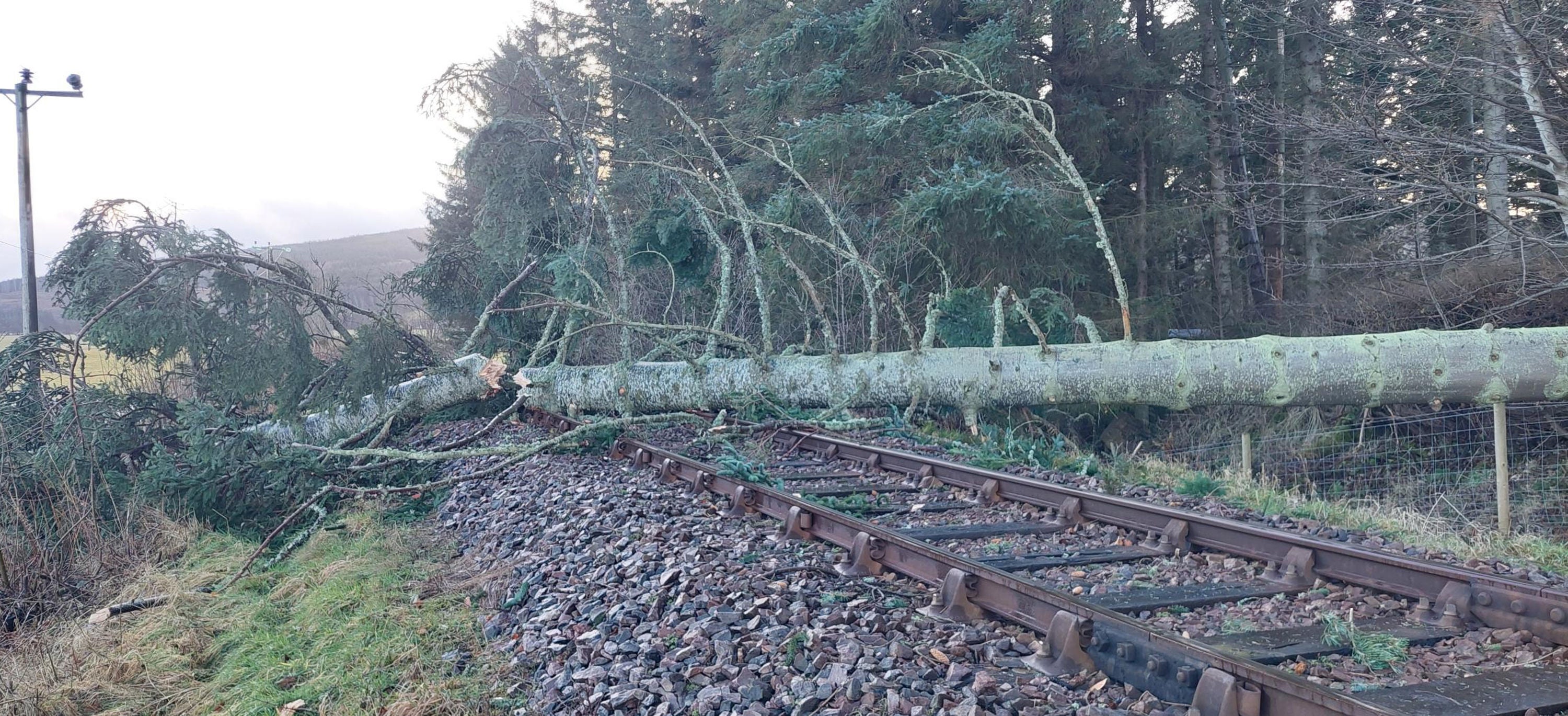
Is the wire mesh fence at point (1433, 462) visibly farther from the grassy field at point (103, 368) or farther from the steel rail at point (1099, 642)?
the grassy field at point (103, 368)

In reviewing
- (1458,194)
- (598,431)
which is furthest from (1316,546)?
(1458,194)

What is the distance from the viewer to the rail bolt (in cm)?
300

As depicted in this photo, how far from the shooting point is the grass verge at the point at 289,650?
4.02 m

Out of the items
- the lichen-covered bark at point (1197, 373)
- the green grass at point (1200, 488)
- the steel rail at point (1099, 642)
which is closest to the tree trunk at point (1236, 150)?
the lichen-covered bark at point (1197, 373)

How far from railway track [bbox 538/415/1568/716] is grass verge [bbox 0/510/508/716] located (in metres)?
1.78

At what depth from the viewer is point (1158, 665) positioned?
9.90 ft

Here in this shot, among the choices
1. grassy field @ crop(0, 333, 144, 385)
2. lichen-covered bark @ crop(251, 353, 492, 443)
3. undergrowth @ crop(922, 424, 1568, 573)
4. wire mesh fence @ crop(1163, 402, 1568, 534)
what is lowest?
wire mesh fence @ crop(1163, 402, 1568, 534)

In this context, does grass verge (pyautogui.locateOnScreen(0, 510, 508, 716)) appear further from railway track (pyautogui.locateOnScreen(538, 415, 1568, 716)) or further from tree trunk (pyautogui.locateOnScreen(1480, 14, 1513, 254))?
tree trunk (pyautogui.locateOnScreen(1480, 14, 1513, 254))

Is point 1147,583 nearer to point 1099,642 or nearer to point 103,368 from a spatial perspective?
point 1099,642

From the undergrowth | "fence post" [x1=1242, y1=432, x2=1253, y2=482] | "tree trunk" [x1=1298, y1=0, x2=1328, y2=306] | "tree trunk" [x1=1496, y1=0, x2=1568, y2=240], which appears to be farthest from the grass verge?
"tree trunk" [x1=1496, y1=0, x2=1568, y2=240]

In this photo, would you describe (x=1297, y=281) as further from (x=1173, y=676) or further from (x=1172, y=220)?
(x=1173, y=676)

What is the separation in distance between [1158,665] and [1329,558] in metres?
1.91

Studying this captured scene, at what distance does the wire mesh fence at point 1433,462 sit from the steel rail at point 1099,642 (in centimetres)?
478

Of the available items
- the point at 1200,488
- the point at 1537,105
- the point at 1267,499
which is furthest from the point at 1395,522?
the point at 1537,105
